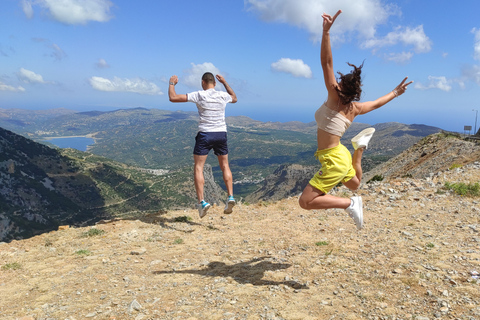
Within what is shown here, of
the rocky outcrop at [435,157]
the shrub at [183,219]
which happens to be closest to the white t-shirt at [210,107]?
the shrub at [183,219]

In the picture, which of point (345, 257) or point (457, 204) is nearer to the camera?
point (345, 257)

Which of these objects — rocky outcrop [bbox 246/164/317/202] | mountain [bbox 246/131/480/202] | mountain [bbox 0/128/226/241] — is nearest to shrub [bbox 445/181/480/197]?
mountain [bbox 246/131/480/202]

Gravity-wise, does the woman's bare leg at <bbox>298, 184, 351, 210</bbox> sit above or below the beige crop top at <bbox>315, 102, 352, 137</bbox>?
below

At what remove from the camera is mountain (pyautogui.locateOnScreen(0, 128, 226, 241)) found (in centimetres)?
10376

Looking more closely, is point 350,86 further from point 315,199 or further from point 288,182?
point 288,182

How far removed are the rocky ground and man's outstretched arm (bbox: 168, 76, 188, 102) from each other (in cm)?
360

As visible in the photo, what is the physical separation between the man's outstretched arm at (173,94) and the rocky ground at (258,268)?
11.8 feet

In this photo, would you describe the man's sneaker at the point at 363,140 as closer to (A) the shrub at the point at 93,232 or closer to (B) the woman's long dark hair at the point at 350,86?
(B) the woman's long dark hair at the point at 350,86

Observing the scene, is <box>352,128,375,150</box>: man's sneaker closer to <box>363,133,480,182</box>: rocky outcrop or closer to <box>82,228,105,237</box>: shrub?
<box>82,228,105,237</box>: shrub

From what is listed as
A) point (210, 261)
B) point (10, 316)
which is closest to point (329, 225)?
point (210, 261)

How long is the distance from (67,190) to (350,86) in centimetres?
15742

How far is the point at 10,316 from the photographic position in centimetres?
440

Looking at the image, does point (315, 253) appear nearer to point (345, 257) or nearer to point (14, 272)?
point (345, 257)

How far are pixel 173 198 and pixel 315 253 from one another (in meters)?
137
